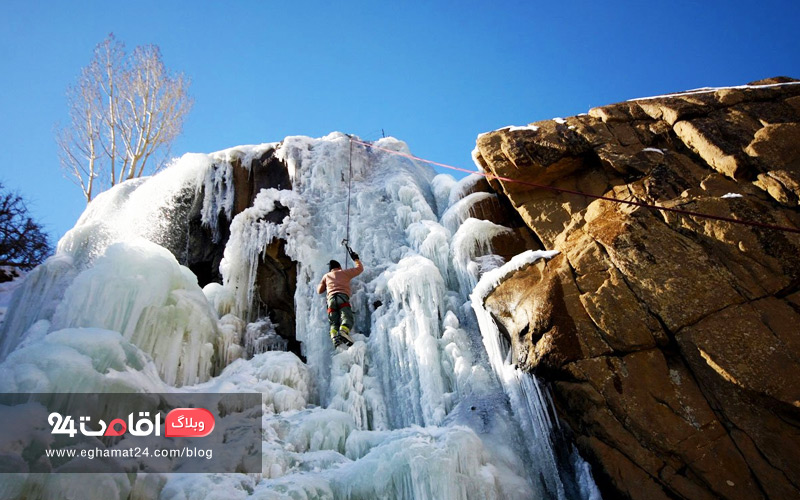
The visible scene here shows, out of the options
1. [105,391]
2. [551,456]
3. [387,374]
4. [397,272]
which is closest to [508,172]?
[397,272]

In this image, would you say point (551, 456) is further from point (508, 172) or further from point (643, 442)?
point (508, 172)

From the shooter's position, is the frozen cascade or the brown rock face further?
the frozen cascade

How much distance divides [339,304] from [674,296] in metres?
4.14

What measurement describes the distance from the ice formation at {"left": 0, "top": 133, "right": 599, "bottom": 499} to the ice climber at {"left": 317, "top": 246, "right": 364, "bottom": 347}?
258mm

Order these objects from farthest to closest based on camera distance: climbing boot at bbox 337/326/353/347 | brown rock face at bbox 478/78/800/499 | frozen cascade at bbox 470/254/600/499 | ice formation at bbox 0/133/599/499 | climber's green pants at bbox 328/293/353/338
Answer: climber's green pants at bbox 328/293/353/338 → climbing boot at bbox 337/326/353/347 → frozen cascade at bbox 470/254/600/499 → ice formation at bbox 0/133/599/499 → brown rock face at bbox 478/78/800/499

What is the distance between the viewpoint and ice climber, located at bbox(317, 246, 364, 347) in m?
6.48

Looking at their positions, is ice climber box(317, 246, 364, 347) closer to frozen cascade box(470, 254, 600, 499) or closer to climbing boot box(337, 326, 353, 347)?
climbing boot box(337, 326, 353, 347)

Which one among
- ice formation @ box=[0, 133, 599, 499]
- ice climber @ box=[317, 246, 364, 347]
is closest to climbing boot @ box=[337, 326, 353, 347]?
ice climber @ box=[317, 246, 364, 347]

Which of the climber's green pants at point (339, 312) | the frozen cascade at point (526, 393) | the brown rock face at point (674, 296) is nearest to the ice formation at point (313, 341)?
the frozen cascade at point (526, 393)

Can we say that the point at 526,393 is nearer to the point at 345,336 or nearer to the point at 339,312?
the point at 345,336

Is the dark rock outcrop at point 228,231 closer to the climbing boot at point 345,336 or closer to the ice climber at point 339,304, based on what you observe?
the ice climber at point 339,304

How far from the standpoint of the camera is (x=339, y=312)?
669 centimetres

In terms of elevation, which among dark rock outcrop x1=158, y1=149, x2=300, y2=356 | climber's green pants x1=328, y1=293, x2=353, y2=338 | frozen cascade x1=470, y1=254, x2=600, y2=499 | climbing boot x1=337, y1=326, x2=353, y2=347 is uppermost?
dark rock outcrop x1=158, y1=149, x2=300, y2=356

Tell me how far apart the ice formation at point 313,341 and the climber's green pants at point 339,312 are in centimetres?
34
